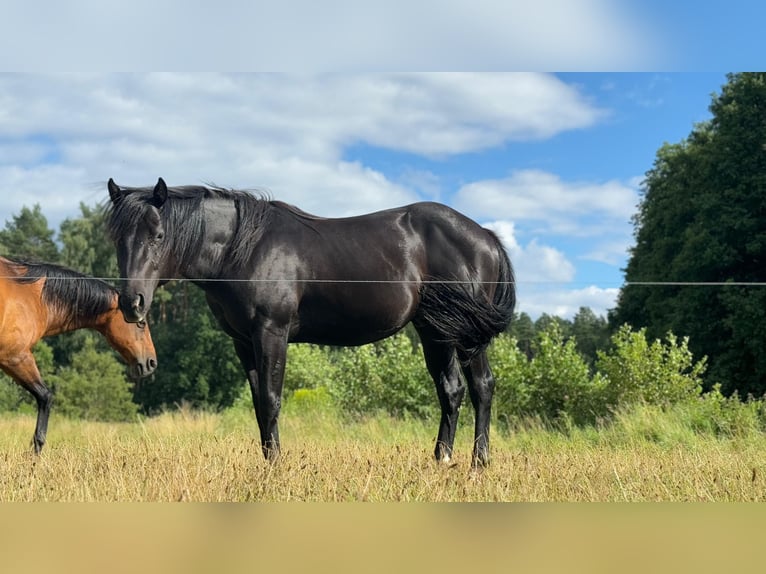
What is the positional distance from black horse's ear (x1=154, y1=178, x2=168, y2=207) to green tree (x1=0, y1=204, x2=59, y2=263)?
6770 millimetres

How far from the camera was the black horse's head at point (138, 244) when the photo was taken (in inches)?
188

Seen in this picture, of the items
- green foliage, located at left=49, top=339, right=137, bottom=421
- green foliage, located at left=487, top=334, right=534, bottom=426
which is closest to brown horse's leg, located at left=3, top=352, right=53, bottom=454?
green foliage, located at left=487, top=334, right=534, bottom=426

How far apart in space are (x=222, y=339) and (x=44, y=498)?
55.8 ft

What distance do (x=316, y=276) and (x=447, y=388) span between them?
1.42m

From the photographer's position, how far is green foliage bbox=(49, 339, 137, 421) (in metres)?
19.5

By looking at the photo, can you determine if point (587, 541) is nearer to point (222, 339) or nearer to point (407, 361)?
point (407, 361)

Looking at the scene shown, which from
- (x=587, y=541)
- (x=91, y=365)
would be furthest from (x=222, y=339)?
(x=587, y=541)

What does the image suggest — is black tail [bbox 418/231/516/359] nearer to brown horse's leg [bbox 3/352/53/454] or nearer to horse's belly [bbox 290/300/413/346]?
horse's belly [bbox 290/300/413/346]

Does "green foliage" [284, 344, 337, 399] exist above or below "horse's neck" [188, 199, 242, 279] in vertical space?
below

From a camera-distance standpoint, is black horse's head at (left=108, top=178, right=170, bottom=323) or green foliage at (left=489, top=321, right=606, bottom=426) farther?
green foliage at (left=489, top=321, right=606, bottom=426)

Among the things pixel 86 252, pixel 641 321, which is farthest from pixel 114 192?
pixel 641 321

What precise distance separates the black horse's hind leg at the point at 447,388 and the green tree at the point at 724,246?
1256cm

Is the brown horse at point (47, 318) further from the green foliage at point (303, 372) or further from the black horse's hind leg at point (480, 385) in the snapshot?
the green foliage at point (303, 372)

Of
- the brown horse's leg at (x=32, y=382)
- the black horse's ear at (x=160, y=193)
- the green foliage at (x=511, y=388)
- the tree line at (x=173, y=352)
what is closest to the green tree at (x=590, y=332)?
the tree line at (x=173, y=352)
